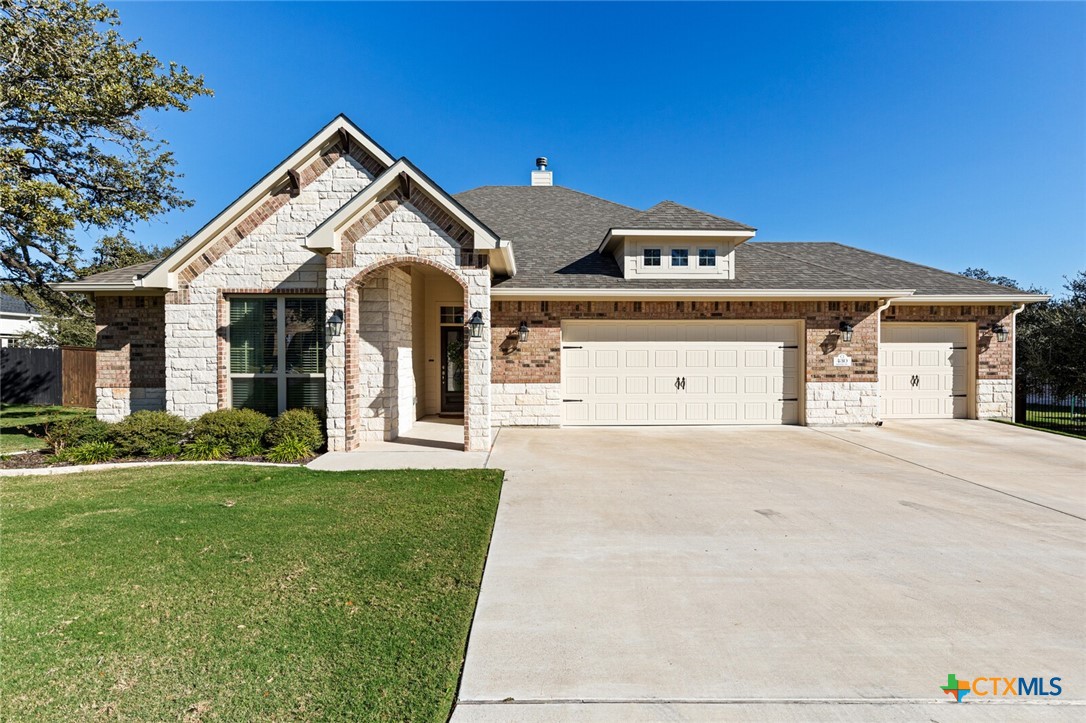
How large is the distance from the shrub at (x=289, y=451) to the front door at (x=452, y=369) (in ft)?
15.9

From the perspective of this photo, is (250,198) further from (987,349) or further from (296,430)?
(987,349)

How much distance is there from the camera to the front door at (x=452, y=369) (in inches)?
508

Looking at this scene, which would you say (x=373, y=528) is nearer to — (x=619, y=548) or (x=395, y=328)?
(x=619, y=548)

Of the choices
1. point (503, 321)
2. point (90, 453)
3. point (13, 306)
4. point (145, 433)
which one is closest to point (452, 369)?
point (503, 321)

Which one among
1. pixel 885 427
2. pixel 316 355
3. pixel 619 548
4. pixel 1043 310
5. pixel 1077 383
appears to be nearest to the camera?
pixel 619 548

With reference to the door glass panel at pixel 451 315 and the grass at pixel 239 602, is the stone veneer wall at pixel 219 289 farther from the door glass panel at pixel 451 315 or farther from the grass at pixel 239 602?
the door glass panel at pixel 451 315

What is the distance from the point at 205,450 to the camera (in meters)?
8.55

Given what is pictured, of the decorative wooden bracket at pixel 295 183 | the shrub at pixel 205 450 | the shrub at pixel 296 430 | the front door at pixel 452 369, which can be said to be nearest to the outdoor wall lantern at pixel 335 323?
the shrub at pixel 296 430

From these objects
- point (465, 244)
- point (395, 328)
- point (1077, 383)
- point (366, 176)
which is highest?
point (366, 176)

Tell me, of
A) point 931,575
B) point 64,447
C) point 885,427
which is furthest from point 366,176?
point 885,427

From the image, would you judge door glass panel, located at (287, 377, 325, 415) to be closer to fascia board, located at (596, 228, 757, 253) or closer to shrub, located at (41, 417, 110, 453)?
shrub, located at (41, 417, 110, 453)

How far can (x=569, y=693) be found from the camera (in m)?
2.69

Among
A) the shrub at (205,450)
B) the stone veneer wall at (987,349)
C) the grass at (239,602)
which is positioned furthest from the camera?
the stone veneer wall at (987,349)

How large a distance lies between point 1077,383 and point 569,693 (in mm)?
16886
